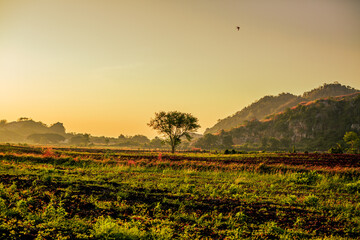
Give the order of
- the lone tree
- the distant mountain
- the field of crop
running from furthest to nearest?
the distant mountain → the lone tree → the field of crop

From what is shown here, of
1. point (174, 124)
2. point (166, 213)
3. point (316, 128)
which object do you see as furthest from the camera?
point (316, 128)

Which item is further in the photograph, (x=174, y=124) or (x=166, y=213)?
(x=174, y=124)

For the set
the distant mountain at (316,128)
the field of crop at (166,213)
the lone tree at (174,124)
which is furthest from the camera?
the distant mountain at (316,128)

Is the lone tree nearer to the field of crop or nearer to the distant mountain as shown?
the field of crop

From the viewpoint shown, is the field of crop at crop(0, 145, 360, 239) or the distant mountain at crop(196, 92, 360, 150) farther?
the distant mountain at crop(196, 92, 360, 150)

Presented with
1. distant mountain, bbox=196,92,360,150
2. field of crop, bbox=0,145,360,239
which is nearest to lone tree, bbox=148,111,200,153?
field of crop, bbox=0,145,360,239

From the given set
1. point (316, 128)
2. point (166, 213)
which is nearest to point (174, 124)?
point (166, 213)

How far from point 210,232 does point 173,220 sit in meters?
1.95

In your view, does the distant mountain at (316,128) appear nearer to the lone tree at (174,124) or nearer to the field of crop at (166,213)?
the lone tree at (174,124)

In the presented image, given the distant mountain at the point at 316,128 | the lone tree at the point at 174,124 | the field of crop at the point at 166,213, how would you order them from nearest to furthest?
Answer: the field of crop at the point at 166,213
the lone tree at the point at 174,124
the distant mountain at the point at 316,128

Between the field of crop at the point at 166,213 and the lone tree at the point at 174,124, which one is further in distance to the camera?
the lone tree at the point at 174,124

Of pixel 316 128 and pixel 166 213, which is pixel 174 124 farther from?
pixel 316 128

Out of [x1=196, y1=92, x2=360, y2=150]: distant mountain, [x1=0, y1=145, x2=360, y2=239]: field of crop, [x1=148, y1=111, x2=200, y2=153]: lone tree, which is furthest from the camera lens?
[x1=196, y1=92, x2=360, y2=150]: distant mountain

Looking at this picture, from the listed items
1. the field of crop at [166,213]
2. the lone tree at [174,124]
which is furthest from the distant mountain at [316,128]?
the field of crop at [166,213]
